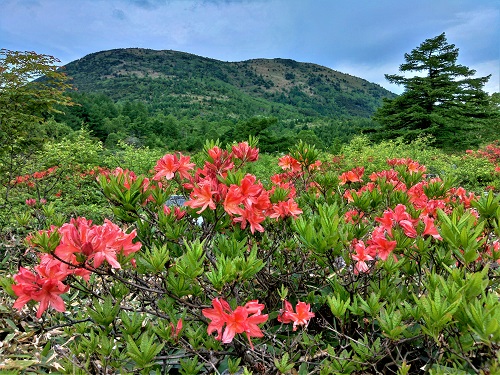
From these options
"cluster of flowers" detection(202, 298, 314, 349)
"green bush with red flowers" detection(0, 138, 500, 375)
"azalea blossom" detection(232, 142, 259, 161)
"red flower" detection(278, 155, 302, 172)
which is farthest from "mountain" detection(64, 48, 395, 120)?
"cluster of flowers" detection(202, 298, 314, 349)

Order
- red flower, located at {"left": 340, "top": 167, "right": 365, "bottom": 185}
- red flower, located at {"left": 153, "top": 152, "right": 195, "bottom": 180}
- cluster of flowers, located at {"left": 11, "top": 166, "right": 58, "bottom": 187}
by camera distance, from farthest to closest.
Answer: cluster of flowers, located at {"left": 11, "top": 166, "right": 58, "bottom": 187} → red flower, located at {"left": 340, "top": 167, "right": 365, "bottom": 185} → red flower, located at {"left": 153, "top": 152, "right": 195, "bottom": 180}

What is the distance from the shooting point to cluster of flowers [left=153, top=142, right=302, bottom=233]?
3.71ft

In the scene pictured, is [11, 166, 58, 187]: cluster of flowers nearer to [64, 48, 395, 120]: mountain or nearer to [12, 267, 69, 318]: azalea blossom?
[12, 267, 69, 318]: azalea blossom

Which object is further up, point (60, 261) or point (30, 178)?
point (60, 261)

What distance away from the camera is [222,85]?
9400cm

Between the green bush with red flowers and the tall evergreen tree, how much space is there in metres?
17.3

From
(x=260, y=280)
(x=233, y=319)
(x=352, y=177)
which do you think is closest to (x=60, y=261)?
(x=233, y=319)

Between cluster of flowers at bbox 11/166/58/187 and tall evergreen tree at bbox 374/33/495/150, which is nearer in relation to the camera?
cluster of flowers at bbox 11/166/58/187

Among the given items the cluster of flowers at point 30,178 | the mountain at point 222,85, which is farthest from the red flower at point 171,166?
the mountain at point 222,85

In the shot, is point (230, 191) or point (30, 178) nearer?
point (230, 191)

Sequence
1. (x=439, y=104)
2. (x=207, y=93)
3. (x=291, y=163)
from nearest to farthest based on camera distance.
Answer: (x=291, y=163), (x=439, y=104), (x=207, y=93)

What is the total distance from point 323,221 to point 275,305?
613 millimetres

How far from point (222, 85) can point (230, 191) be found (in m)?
97.4

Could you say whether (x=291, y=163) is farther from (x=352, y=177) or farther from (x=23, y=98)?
(x=23, y=98)
